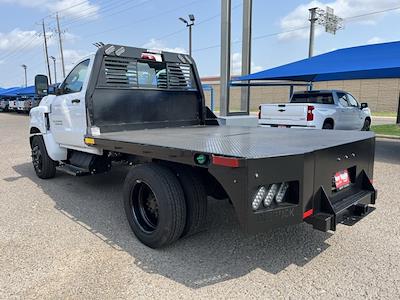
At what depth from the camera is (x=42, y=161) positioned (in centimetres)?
654

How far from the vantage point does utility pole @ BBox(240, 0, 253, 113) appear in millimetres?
15867

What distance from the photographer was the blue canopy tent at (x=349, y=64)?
10.2 m

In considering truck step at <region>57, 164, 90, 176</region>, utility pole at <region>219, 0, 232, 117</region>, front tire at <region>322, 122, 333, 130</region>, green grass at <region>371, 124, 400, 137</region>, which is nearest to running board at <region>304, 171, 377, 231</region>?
truck step at <region>57, 164, 90, 176</region>

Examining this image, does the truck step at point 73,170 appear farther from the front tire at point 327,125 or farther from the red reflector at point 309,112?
the front tire at point 327,125

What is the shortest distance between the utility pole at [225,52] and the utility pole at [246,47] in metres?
1.10

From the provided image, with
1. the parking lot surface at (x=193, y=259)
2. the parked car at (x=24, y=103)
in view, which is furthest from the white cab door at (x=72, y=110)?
the parked car at (x=24, y=103)

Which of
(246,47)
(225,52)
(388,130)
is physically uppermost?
(246,47)

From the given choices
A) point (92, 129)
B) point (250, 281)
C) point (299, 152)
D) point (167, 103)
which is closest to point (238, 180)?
point (299, 152)

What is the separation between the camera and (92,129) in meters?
4.91

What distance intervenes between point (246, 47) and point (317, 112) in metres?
6.08

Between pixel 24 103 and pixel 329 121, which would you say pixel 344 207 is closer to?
pixel 329 121

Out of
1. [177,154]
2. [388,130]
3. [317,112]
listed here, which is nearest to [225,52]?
[317,112]

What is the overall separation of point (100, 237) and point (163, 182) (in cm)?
121

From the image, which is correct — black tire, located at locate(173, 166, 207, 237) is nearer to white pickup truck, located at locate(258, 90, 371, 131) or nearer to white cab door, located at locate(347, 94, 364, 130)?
white pickup truck, located at locate(258, 90, 371, 131)
